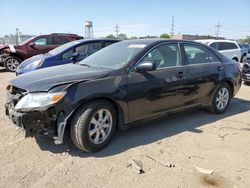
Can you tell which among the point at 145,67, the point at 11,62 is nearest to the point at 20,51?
the point at 11,62

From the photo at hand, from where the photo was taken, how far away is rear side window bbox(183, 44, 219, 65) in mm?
4590

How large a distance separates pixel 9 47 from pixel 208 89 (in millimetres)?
9315

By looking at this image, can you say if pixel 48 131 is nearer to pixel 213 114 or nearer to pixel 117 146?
pixel 117 146

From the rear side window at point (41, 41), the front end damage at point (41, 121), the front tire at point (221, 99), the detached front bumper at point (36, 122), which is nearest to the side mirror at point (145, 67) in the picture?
the front end damage at point (41, 121)

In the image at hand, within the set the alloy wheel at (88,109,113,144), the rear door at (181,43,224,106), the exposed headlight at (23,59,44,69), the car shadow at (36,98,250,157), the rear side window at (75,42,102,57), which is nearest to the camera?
the alloy wheel at (88,109,113,144)

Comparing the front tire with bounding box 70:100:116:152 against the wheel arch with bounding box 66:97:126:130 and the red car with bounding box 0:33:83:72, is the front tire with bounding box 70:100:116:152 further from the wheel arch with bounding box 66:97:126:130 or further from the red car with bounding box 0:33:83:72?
the red car with bounding box 0:33:83:72

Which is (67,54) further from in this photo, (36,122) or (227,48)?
(227,48)

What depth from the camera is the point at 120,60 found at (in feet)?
13.0

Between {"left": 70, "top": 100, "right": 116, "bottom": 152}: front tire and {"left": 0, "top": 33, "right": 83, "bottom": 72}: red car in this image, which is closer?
{"left": 70, "top": 100, "right": 116, "bottom": 152}: front tire

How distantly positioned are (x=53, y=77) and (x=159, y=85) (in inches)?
63.9

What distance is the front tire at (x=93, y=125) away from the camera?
128 inches

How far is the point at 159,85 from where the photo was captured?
3.98 m

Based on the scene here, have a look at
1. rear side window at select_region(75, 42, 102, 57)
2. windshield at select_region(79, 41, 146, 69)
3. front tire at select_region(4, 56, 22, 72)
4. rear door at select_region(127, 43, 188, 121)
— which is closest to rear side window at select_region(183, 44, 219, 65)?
→ rear door at select_region(127, 43, 188, 121)

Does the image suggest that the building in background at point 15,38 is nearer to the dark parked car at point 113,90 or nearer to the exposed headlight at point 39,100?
the dark parked car at point 113,90
